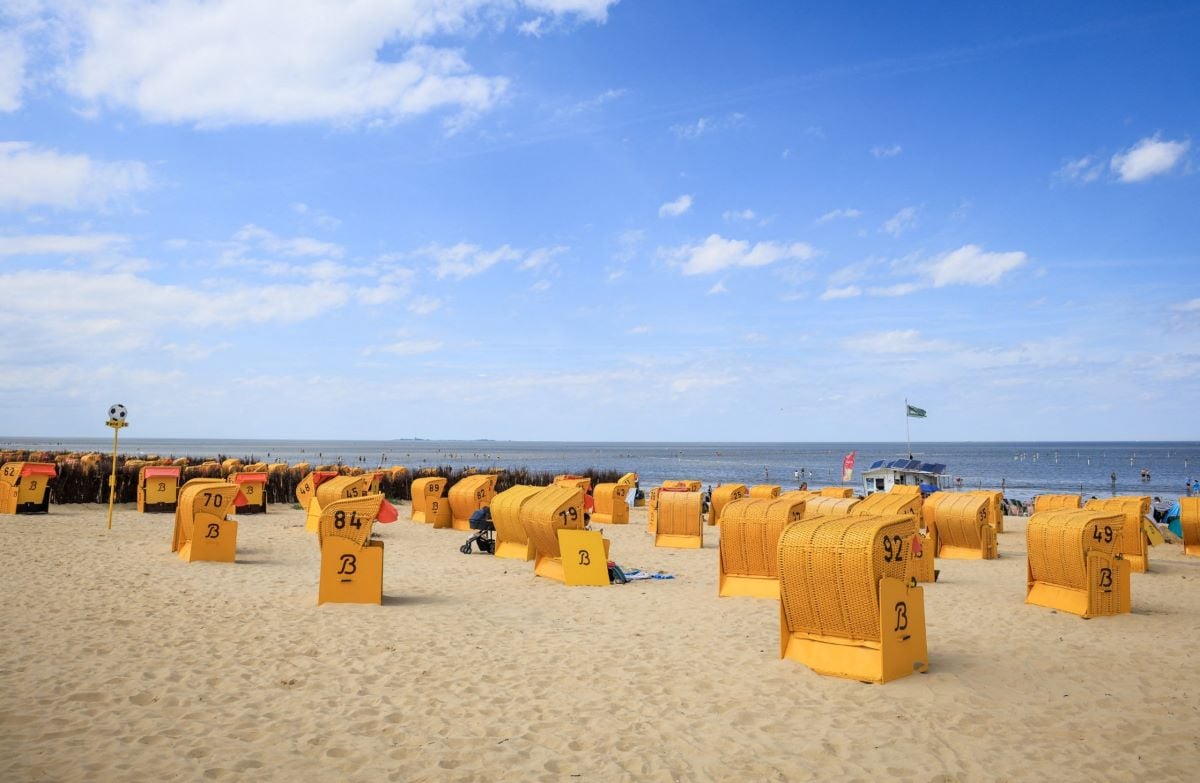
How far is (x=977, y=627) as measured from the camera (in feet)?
32.1

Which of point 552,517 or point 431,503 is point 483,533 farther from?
point 431,503

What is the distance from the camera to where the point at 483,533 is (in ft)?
56.1

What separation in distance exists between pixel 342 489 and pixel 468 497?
390cm

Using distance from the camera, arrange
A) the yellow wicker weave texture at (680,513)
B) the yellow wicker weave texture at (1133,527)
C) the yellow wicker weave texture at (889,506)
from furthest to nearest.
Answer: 1. the yellow wicker weave texture at (680,513)
2. the yellow wicker weave texture at (1133,527)
3. the yellow wicker weave texture at (889,506)

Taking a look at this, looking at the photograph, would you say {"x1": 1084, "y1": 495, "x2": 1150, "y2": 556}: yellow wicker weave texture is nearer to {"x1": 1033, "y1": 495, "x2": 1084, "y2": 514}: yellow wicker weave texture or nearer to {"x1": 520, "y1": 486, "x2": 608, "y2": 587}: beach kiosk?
{"x1": 1033, "y1": 495, "x2": 1084, "y2": 514}: yellow wicker weave texture

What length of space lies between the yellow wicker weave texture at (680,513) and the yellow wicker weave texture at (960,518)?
5.43 m

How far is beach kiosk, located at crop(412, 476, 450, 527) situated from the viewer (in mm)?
21953

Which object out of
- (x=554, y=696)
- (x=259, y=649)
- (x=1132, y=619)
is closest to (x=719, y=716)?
(x=554, y=696)

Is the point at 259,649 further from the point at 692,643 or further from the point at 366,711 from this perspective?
the point at 692,643

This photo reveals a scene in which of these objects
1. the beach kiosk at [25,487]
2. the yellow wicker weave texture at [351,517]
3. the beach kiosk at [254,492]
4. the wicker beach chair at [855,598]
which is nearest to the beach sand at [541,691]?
the wicker beach chair at [855,598]

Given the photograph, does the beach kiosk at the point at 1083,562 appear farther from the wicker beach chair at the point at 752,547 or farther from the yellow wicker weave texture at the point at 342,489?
the yellow wicker weave texture at the point at 342,489

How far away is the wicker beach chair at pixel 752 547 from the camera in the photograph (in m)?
11.8

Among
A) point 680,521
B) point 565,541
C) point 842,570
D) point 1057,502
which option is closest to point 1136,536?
point 1057,502

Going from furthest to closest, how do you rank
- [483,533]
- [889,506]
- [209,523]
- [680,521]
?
[680,521] < [483,533] < [889,506] < [209,523]
